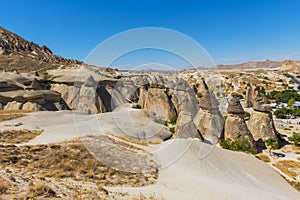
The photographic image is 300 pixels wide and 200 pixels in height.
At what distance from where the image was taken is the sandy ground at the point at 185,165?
5.48 meters

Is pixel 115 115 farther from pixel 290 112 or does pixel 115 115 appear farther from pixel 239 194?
pixel 290 112

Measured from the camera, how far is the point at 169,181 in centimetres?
582

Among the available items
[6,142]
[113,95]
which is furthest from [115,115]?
[113,95]

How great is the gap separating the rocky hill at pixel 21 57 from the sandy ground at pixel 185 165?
3531 cm

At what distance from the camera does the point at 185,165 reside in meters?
7.45

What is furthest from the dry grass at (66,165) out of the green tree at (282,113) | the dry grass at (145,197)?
the green tree at (282,113)

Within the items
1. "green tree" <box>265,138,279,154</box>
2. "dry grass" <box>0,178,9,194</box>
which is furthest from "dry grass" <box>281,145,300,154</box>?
"dry grass" <box>0,178,9,194</box>

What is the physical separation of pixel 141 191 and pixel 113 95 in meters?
20.0

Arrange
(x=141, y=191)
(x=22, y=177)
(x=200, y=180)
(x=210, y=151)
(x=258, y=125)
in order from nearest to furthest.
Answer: (x=22, y=177)
(x=141, y=191)
(x=200, y=180)
(x=210, y=151)
(x=258, y=125)

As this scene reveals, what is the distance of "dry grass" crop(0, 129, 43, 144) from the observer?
25.7 feet

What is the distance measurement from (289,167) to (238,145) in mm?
2895

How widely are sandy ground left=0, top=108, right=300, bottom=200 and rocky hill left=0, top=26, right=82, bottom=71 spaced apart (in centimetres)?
3531

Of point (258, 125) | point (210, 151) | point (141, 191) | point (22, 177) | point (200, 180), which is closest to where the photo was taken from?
point (22, 177)

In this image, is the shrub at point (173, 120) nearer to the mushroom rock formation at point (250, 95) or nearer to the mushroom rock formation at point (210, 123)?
the mushroom rock formation at point (210, 123)
